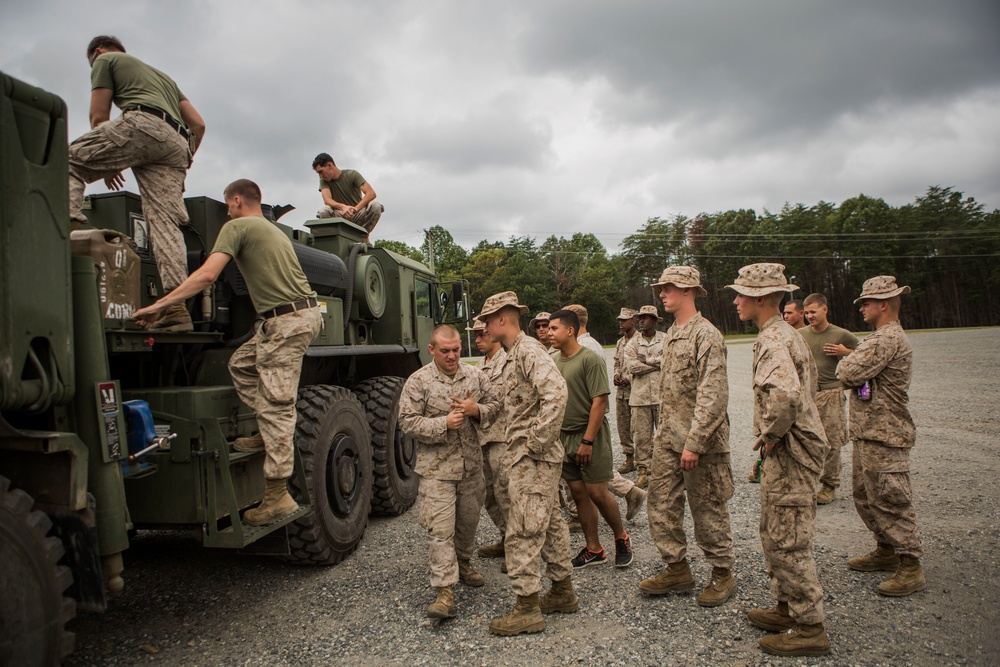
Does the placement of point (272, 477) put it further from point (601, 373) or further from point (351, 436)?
point (601, 373)

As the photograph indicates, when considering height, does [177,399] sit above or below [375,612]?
above

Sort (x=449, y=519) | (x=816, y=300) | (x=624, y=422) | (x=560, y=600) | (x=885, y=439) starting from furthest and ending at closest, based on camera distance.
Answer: (x=624, y=422), (x=816, y=300), (x=885, y=439), (x=449, y=519), (x=560, y=600)

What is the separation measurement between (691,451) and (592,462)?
91 centimetres

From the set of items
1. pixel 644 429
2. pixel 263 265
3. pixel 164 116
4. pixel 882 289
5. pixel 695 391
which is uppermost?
pixel 164 116

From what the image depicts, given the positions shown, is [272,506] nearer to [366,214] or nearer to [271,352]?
[271,352]

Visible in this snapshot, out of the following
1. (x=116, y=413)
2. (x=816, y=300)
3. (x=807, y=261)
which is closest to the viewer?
(x=116, y=413)

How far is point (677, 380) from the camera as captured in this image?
393 centimetres

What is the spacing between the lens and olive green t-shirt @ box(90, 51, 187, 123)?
378cm

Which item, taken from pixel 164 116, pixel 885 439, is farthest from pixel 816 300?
pixel 164 116

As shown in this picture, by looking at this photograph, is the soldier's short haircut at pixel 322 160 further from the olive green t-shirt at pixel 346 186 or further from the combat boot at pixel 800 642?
the combat boot at pixel 800 642

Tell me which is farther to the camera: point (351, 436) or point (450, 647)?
point (351, 436)

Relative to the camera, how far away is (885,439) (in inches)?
157

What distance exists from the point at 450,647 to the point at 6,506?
84.0 inches

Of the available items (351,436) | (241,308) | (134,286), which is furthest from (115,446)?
(351,436)
